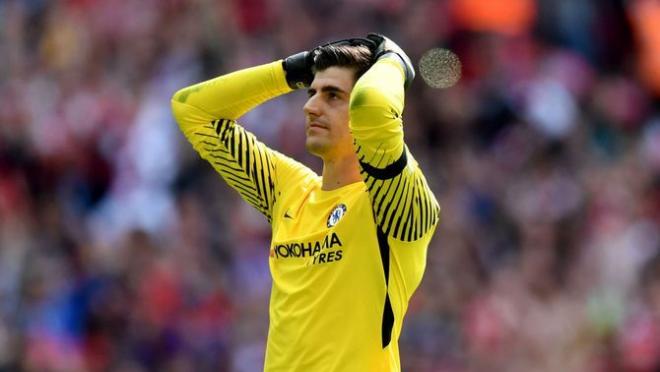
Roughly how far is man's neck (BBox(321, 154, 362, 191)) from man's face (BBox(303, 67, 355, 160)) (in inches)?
0.9

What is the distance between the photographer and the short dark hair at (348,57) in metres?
5.97

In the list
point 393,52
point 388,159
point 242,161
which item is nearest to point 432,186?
point 242,161

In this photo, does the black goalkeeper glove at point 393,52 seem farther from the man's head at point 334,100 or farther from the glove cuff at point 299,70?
the glove cuff at point 299,70

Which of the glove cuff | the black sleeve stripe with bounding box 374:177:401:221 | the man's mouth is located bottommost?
the black sleeve stripe with bounding box 374:177:401:221

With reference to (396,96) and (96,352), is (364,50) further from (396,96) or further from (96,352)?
(96,352)

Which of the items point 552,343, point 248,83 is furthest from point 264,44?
point 248,83

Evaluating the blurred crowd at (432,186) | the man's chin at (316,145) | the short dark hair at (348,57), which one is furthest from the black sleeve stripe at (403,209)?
the blurred crowd at (432,186)

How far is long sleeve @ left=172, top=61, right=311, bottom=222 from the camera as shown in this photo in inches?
250

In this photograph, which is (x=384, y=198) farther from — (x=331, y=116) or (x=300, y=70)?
(x=300, y=70)

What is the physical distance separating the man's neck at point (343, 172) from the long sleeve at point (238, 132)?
339mm

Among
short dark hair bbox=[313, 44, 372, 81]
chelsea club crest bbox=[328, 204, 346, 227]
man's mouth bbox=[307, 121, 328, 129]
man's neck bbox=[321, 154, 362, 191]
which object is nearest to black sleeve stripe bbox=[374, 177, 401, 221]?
chelsea club crest bbox=[328, 204, 346, 227]

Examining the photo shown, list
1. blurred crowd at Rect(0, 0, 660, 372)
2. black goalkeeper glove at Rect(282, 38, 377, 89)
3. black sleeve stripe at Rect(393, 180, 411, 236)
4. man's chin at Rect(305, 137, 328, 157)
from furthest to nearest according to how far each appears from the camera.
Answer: blurred crowd at Rect(0, 0, 660, 372) < black goalkeeper glove at Rect(282, 38, 377, 89) < man's chin at Rect(305, 137, 328, 157) < black sleeve stripe at Rect(393, 180, 411, 236)

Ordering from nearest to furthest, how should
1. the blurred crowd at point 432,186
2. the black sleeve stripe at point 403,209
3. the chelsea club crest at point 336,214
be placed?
the black sleeve stripe at point 403,209 → the chelsea club crest at point 336,214 → the blurred crowd at point 432,186

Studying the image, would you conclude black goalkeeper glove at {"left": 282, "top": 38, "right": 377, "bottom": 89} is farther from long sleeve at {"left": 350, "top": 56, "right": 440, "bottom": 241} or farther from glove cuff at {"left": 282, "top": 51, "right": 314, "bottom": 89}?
long sleeve at {"left": 350, "top": 56, "right": 440, "bottom": 241}
